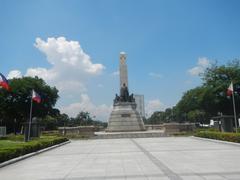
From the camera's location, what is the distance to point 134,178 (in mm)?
9273

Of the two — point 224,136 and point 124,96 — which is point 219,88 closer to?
point 124,96

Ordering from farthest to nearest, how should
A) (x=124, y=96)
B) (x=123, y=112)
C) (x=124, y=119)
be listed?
1. (x=124, y=96)
2. (x=123, y=112)
3. (x=124, y=119)

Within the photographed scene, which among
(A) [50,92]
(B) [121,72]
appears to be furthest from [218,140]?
(A) [50,92]

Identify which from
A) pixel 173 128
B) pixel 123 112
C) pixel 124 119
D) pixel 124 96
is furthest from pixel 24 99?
pixel 173 128

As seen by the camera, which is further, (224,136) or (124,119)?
(124,119)

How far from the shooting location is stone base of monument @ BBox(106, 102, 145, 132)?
45344mm

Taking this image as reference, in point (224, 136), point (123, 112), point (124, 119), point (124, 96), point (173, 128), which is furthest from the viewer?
point (124, 96)

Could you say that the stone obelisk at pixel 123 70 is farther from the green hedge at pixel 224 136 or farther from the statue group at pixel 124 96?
the green hedge at pixel 224 136

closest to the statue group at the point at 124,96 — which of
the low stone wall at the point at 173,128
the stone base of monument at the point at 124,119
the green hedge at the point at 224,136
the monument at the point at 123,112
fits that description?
the monument at the point at 123,112

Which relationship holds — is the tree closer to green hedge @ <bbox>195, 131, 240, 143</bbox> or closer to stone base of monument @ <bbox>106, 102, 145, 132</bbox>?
stone base of monument @ <bbox>106, 102, 145, 132</bbox>

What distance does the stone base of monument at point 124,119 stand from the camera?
149 feet

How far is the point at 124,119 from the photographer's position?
150 ft

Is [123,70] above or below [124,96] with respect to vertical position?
above

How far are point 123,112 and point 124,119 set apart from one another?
1.12 metres
